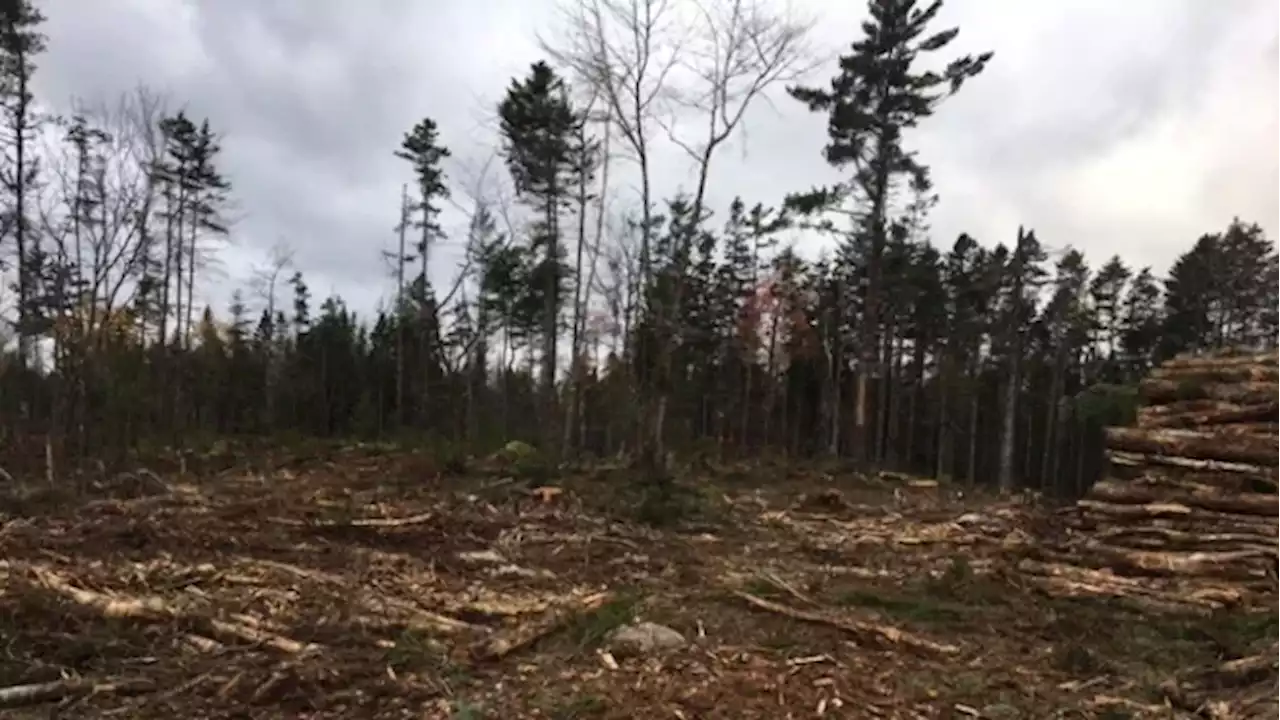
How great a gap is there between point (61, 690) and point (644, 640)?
10.5 ft

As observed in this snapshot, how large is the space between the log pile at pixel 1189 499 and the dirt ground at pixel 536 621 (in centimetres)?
65

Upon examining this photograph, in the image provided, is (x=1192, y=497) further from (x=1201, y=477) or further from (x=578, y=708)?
(x=578, y=708)

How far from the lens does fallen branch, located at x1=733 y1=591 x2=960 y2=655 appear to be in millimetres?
5879

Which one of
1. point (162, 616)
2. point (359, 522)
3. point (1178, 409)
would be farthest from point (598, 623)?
point (1178, 409)

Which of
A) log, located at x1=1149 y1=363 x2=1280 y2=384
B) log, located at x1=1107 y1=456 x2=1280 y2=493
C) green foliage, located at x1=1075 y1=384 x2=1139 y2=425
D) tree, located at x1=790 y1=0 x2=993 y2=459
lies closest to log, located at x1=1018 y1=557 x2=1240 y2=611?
log, located at x1=1107 y1=456 x2=1280 y2=493

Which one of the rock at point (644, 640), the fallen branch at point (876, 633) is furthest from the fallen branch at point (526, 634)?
the fallen branch at point (876, 633)

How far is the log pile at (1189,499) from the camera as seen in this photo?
25.8 feet

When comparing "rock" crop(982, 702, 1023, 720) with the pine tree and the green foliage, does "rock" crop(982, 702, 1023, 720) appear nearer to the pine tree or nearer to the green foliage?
the green foliage

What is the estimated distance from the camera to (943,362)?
4172cm

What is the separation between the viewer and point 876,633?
19.9 ft

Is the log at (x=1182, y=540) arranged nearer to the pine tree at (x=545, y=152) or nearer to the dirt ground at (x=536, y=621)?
the dirt ground at (x=536, y=621)

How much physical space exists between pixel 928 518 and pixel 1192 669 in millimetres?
7483

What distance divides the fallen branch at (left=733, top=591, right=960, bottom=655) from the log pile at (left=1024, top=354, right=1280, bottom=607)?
2.67 meters

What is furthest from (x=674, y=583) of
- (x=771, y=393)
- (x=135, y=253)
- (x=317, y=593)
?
(x=771, y=393)
